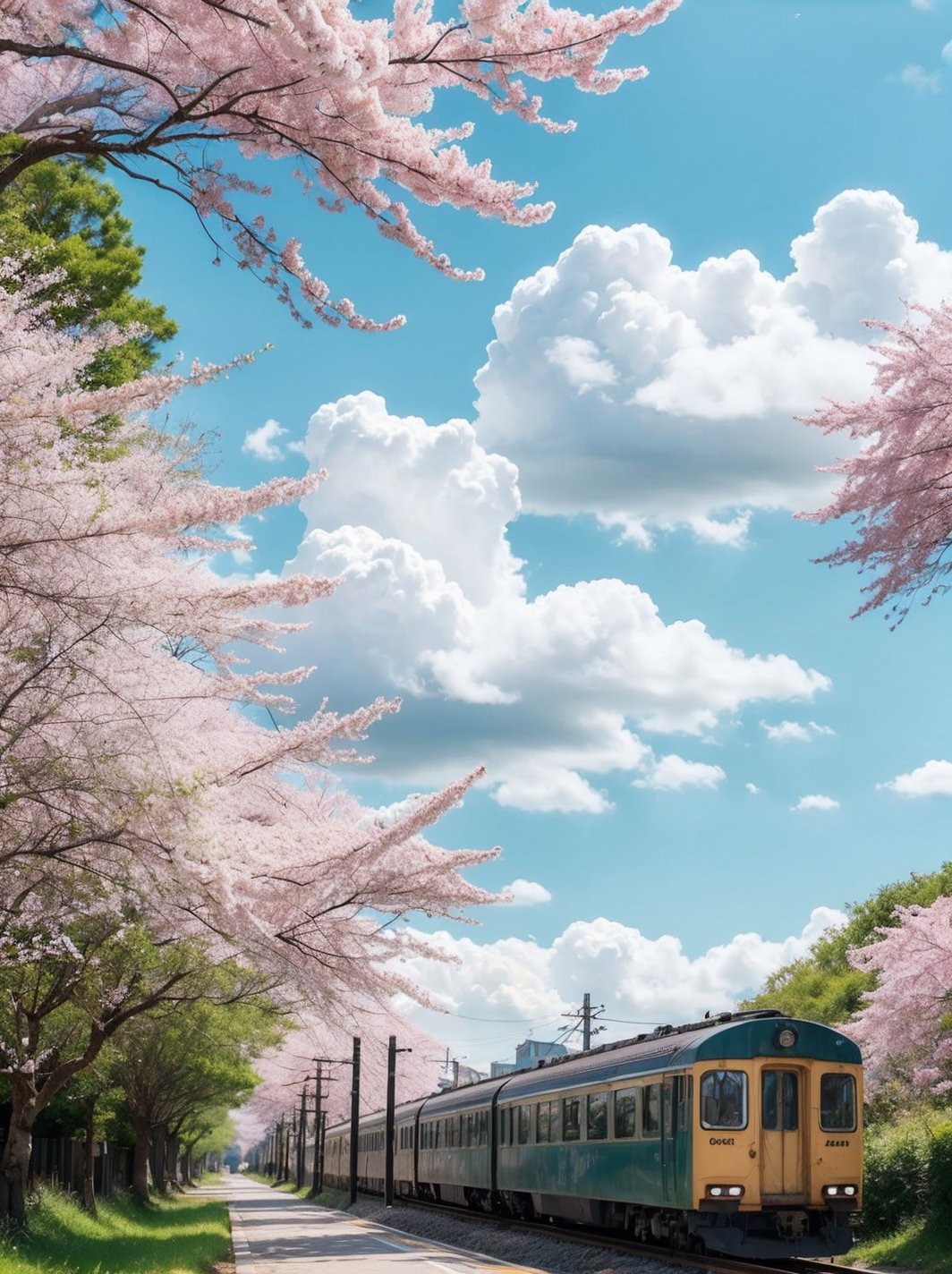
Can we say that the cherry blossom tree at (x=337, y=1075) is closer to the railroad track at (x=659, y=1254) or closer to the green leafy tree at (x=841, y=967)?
the green leafy tree at (x=841, y=967)

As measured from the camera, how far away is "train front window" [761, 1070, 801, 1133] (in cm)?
1733

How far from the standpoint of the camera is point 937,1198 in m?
18.6

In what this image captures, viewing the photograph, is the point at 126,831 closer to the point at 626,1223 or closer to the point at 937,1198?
the point at 626,1223

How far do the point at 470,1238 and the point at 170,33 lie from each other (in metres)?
21.5

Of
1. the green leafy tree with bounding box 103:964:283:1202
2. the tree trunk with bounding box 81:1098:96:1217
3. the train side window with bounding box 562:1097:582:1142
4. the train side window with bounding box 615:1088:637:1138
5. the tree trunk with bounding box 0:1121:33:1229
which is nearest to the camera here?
the train side window with bounding box 615:1088:637:1138

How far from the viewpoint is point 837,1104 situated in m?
17.8

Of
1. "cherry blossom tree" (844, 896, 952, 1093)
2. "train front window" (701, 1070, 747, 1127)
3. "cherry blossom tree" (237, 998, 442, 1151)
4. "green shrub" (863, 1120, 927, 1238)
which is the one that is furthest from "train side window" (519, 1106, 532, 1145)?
"cherry blossom tree" (237, 998, 442, 1151)

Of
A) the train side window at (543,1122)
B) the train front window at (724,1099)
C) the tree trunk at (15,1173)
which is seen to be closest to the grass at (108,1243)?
the tree trunk at (15,1173)

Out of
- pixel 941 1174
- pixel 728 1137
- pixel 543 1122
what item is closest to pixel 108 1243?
pixel 543 1122

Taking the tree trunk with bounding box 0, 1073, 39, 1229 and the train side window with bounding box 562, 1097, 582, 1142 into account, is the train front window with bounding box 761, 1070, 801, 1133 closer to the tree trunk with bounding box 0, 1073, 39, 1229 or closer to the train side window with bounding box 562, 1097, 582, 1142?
the train side window with bounding box 562, 1097, 582, 1142

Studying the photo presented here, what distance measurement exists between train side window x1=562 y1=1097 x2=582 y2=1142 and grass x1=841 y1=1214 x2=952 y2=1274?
4167mm

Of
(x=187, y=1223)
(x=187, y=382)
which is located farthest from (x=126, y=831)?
(x=187, y=1223)

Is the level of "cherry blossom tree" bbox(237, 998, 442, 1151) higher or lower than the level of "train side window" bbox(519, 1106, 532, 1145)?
lower

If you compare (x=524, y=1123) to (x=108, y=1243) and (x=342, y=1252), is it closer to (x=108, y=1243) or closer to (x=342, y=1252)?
(x=342, y=1252)
